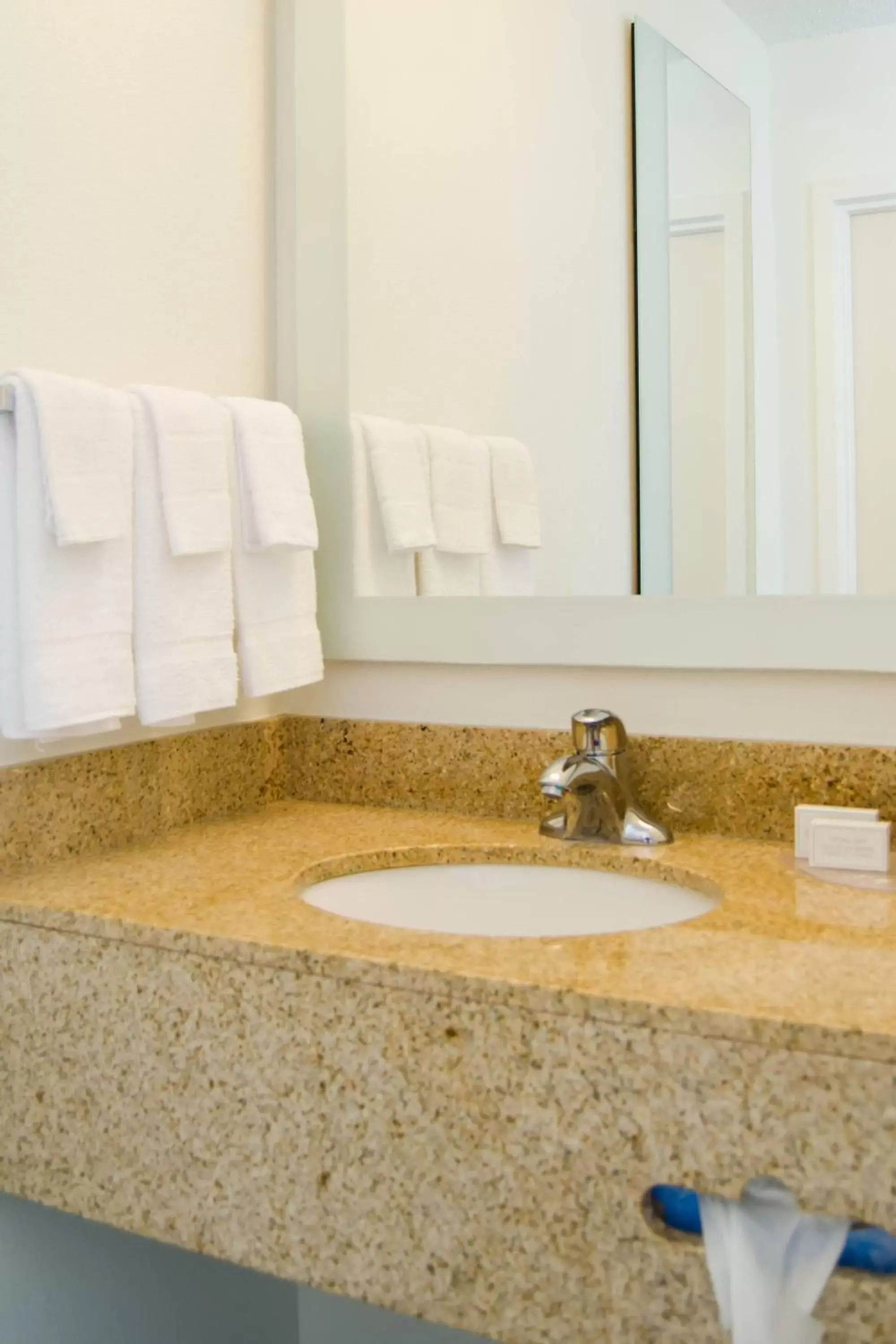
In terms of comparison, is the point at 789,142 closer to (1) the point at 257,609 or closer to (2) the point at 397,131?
(2) the point at 397,131

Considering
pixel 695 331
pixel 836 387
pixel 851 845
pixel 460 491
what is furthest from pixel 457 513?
pixel 851 845

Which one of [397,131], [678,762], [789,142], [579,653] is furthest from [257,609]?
[789,142]

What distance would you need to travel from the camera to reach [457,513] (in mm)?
1518

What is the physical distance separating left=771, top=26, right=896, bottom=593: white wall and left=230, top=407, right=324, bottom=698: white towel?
0.54 m

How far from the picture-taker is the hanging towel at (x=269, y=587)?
1.40 metres

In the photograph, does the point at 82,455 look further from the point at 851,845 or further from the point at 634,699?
the point at 851,845

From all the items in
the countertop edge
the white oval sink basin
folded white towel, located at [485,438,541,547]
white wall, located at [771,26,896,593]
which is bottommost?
the white oval sink basin

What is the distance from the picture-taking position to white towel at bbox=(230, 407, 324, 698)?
140cm

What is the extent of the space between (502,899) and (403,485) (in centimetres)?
52

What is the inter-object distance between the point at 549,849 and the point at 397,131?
0.89 metres

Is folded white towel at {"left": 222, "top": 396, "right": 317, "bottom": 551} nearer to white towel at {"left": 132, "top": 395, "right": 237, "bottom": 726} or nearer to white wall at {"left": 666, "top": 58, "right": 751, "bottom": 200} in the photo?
white towel at {"left": 132, "top": 395, "right": 237, "bottom": 726}

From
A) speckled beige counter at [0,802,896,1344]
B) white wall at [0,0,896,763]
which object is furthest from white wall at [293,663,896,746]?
speckled beige counter at [0,802,896,1344]

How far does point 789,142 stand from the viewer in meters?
1.30

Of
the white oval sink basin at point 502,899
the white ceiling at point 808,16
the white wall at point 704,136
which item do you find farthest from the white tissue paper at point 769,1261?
the white ceiling at point 808,16
